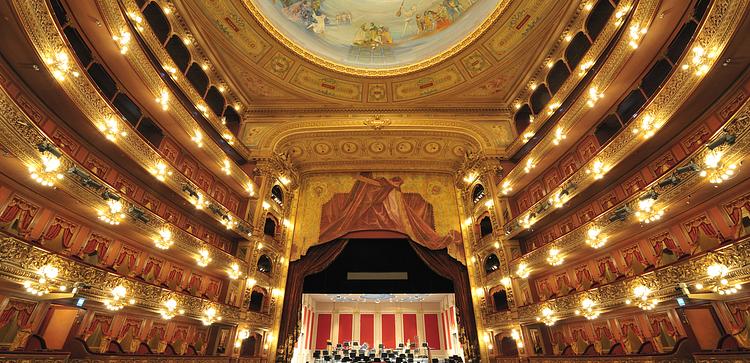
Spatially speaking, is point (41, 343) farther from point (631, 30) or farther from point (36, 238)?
point (631, 30)

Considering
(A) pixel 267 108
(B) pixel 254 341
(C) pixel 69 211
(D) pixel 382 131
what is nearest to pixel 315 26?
(A) pixel 267 108

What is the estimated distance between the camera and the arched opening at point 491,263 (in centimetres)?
1471

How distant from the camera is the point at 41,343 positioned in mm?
6875

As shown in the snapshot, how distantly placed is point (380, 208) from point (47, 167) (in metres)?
13.0

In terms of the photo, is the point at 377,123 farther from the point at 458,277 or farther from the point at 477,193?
the point at 458,277

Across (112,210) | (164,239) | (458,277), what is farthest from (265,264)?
(458,277)

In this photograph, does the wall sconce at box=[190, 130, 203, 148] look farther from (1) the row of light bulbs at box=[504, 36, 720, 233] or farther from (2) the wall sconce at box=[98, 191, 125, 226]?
(1) the row of light bulbs at box=[504, 36, 720, 233]

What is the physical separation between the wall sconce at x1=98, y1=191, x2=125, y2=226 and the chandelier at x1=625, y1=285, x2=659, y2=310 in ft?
48.3

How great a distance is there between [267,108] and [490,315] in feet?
50.6

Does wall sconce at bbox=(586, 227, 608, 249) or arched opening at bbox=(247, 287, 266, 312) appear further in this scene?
arched opening at bbox=(247, 287, 266, 312)

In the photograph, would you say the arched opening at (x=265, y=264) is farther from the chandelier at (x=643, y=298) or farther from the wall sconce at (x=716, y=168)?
the wall sconce at (x=716, y=168)

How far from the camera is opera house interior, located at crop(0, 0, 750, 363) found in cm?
734

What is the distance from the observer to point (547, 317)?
11.0 metres

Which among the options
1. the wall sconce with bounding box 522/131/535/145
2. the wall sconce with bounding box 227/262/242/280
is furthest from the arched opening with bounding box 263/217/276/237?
the wall sconce with bounding box 522/131/535/145
